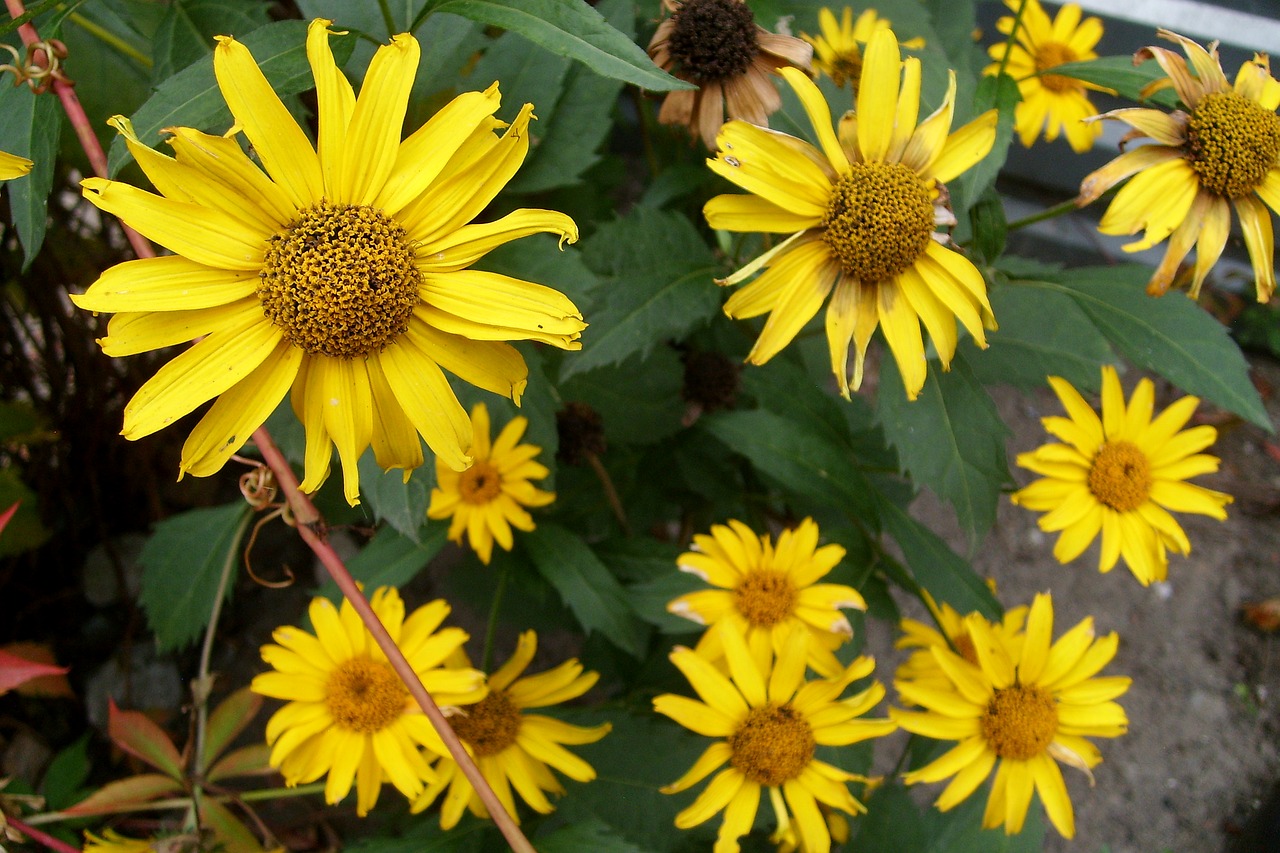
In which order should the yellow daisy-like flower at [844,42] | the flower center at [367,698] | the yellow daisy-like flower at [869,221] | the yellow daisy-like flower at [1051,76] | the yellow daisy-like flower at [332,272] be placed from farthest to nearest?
1. the yellow daisy-like flower at [1051,76]
2. the yellow daisy-like flower at [844,42]
3. the flower center at [367,698]
4. the yellow daisy-like flower at [869,221]
5. the yellow daisy-like flower at [332,272]

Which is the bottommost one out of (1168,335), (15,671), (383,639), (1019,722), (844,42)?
(1019,722)

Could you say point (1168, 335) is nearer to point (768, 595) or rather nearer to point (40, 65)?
point (768, 595)

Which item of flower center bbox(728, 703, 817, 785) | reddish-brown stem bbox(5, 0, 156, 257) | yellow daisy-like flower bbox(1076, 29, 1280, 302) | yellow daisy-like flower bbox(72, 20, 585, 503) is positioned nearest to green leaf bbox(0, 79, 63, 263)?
reddish-brown stem bbox(5, 0, 156, 257)

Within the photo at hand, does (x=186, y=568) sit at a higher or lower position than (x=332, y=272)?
lower

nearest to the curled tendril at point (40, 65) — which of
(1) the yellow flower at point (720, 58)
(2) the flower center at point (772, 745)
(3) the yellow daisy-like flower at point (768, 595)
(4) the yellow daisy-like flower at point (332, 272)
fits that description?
(4) the yellow daisy-like flower at point (332, 272)

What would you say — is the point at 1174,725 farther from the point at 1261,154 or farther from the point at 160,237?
the point at 160,237

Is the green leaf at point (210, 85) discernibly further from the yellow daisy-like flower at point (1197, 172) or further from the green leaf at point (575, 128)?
the yellow daisy-like flower at point (1197, 172)

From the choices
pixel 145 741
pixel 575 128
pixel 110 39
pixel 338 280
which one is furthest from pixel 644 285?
pixel 145 741
